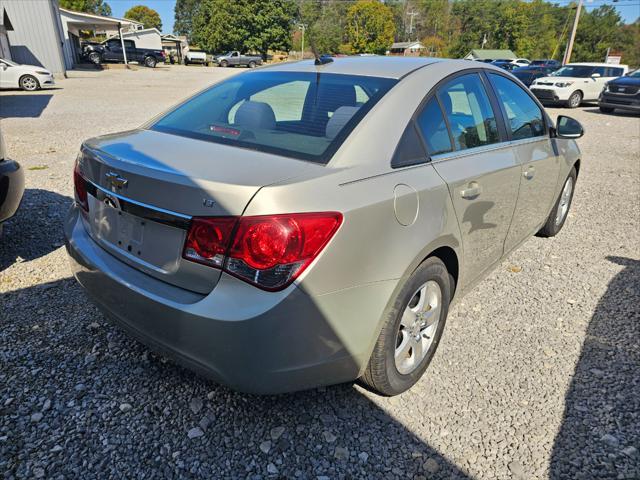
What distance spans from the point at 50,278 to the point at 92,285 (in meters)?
1.58

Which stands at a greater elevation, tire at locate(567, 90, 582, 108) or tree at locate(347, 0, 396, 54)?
tree at locate(347, 0, 396, 54)

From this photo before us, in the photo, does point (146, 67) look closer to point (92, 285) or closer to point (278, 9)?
point (278, 9)

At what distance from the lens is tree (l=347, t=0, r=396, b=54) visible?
86.2 m

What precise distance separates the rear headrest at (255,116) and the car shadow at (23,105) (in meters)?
11.9

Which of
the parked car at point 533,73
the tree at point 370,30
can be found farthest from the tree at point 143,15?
the parked car at point 533,73

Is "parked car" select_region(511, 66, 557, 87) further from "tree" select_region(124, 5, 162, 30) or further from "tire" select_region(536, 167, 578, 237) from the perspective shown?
"tree" select_region(124, 5, 162, 30)

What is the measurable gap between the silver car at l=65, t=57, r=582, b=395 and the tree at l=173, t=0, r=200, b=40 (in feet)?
399

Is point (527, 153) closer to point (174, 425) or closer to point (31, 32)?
point (174, 425)

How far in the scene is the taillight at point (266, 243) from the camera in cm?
166

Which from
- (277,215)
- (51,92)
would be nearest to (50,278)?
(277,215)

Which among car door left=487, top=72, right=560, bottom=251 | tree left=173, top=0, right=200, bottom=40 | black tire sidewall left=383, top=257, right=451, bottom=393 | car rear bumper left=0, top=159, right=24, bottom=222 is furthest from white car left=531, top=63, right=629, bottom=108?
tree left=173, top=0, right=200, bottom=40

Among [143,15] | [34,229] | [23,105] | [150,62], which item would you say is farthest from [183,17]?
[34,229]

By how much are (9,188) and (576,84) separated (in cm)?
1874

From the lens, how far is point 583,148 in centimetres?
996
